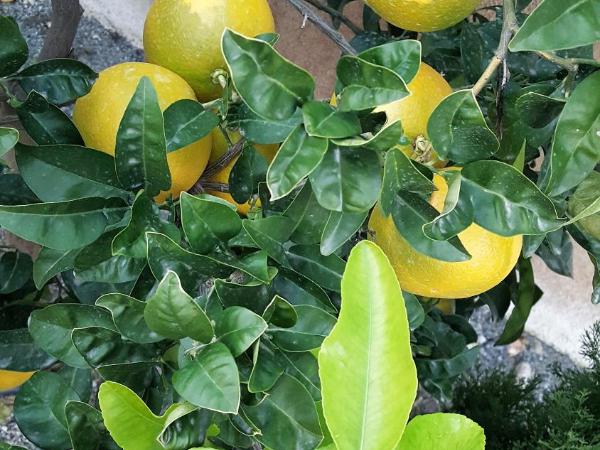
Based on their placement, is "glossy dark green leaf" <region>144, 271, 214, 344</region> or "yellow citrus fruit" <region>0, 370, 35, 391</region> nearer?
"glossy dark green leaf" <region>144, 271, 214, 344</region>

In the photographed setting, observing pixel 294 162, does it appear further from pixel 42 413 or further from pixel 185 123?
pixel 42 413

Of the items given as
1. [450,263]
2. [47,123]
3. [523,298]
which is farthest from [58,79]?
[523,298]

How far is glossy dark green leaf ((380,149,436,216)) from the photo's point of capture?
473 millimetres

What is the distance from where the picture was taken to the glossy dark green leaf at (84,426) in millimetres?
534

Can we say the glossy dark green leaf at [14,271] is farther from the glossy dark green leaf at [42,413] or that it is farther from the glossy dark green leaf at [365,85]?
the glossy dark green leaf at [365,85]

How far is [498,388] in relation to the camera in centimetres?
163

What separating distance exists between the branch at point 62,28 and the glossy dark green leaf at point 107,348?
0.38 m

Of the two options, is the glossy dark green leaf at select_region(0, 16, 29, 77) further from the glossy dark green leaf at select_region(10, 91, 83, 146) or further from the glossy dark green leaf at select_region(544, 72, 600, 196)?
the glossy dark green leaf at select_region(544, 72, 600, 196)

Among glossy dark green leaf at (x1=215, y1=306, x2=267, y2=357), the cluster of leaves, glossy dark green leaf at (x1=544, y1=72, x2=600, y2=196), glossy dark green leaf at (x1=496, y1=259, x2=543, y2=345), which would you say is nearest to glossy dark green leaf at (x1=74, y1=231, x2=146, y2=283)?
glossy dark green leaf at (x1=215, y1=306, x2=267, y2=357)

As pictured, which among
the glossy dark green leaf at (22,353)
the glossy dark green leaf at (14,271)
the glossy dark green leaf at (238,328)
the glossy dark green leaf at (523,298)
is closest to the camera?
the glossy dark green leaf at (238,328)

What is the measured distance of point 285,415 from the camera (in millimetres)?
523

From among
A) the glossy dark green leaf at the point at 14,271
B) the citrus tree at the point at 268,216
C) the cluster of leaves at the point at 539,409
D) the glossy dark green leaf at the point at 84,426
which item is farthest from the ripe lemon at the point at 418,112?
the cluster of leaves at the point at 539,409

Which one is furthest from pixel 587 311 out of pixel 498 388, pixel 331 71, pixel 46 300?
pixel 46 300

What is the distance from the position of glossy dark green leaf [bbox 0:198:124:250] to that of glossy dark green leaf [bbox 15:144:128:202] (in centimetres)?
2
